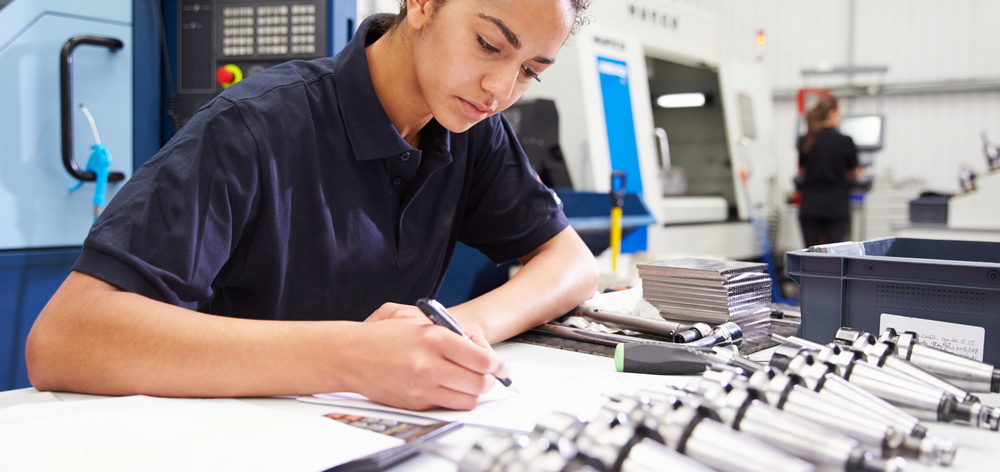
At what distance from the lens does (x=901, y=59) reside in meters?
6.25

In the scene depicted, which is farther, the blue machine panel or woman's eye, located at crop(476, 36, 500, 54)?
the blue machine panel

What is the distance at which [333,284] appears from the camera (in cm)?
102

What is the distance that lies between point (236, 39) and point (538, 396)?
138cm

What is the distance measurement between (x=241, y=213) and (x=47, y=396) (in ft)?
0.94

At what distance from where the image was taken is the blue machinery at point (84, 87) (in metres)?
1.39

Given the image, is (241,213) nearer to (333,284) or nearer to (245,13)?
(333,284)

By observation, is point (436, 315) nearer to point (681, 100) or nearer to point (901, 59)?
point (681, 100)

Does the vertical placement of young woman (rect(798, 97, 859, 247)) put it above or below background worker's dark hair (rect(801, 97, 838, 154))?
below

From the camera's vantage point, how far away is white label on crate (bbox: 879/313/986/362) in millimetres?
779

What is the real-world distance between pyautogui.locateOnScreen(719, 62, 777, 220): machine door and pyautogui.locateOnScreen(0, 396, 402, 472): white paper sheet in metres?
3.64

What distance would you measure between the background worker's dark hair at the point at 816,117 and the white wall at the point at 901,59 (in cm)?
146

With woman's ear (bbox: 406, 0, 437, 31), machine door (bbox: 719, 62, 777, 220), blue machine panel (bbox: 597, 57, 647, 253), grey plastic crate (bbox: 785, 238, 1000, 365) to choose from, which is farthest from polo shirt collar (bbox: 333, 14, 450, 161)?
machine door (bbox: 719, 62, 777, 220)

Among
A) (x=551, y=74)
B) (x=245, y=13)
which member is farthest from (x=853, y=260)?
(x=551, y=74)

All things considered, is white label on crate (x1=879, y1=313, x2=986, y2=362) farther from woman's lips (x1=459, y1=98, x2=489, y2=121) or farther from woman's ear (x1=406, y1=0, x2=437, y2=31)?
woman's ear (x1=406, y1=0, x2=437, y2=31)
